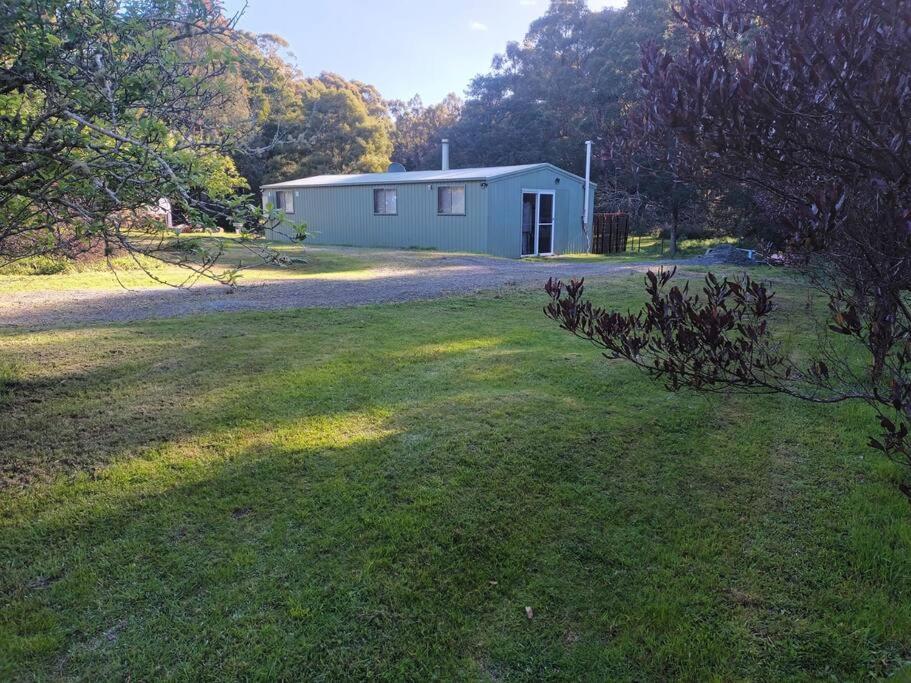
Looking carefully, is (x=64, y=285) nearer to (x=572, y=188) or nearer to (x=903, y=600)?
(x=903, y=600)

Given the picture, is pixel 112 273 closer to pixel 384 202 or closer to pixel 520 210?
pixel 384 202

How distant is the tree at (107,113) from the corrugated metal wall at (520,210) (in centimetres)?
1578

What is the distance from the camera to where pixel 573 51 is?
39312mm

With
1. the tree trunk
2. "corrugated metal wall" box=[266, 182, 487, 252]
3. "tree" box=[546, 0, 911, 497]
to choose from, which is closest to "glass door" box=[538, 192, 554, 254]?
"corrugated metal wall" box=[266, 182, 487, 252]

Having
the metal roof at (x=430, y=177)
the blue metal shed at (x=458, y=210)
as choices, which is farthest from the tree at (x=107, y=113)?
the metal roof at (x=430, y=177)

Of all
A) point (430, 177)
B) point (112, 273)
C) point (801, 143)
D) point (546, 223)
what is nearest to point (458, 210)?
point (430, 177)

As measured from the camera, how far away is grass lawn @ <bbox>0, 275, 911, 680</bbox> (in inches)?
102

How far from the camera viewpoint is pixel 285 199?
2508cm

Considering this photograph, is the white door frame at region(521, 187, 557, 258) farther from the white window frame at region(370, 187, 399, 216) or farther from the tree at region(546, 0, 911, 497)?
the tree at region(546, 0, 911, 497)

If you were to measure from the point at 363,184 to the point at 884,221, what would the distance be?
67.8ft

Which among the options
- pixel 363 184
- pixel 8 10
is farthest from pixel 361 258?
pixel 8 10

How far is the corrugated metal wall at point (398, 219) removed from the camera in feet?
63.2

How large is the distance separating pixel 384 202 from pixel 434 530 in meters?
19.5

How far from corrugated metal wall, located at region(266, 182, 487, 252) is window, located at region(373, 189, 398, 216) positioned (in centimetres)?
15
